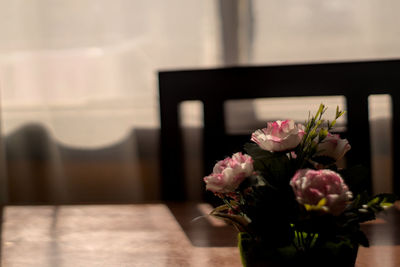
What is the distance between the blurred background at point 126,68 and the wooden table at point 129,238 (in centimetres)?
54

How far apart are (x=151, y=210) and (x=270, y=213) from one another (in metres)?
0.77

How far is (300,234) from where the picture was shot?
0.67 m

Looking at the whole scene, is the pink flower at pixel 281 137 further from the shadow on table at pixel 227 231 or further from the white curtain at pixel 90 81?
the white curtain at pixel 90 81

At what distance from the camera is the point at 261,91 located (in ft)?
5.21

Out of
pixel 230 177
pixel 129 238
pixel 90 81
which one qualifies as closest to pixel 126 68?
pixel 90 81

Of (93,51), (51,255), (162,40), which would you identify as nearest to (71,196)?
(93,51)

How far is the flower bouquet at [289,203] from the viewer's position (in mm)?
637

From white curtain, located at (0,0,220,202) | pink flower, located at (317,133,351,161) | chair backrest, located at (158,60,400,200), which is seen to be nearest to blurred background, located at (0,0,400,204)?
white curtain, located at (0,0,220,202)

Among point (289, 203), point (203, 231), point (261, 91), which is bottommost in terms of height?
point (203, 231)

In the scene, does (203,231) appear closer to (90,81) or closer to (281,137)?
(281,137)

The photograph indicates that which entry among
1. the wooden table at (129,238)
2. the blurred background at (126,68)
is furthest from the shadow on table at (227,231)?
the blurred background at (126,68)

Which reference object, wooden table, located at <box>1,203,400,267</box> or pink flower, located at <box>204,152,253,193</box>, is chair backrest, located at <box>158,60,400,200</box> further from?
pink flower, located at <box>204,152,253,193</box>

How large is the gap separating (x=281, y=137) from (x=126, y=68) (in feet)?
4.36

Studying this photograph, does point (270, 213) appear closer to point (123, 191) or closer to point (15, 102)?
point (123, 191)
